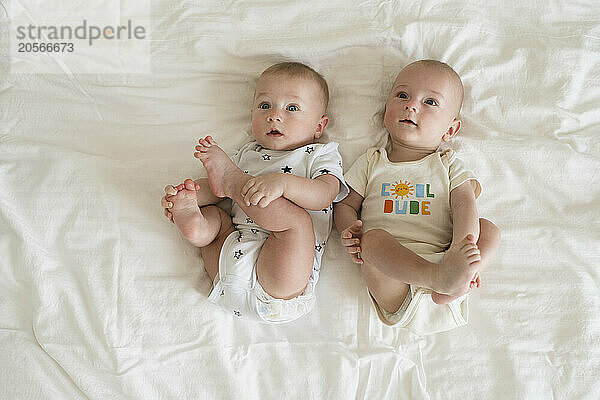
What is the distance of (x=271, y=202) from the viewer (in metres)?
1.33

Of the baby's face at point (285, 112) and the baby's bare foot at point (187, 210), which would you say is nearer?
the baby's bare foot at point (187, 210)

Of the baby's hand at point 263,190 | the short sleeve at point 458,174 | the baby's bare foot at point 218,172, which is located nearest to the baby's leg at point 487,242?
the short sleeve at point 458,174

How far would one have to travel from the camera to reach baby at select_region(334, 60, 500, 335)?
1.32m

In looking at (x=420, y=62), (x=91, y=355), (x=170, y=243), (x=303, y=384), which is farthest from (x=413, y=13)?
(x=91, y=355)

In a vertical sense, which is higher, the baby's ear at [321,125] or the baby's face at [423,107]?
the baby's face at [423,107]

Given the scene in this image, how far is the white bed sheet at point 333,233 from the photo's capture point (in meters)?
1.41

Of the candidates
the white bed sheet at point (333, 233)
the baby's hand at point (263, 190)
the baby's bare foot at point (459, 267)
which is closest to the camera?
the baby's bare foot at point (459, 267)

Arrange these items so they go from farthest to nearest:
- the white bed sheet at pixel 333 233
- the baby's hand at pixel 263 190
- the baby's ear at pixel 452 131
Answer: the baby's ear at pixel 452 131 < the white bed sheet at pixel 333 233 < the baby's hand at pixel 263 190

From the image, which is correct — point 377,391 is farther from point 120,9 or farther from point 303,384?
point 120,9

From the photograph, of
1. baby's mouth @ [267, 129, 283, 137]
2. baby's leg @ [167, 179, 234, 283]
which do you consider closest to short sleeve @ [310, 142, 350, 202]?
baby's mouth @ [267, 129, 283, 137]

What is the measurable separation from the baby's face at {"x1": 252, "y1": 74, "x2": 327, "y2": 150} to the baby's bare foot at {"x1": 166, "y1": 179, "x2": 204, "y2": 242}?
0.24 m

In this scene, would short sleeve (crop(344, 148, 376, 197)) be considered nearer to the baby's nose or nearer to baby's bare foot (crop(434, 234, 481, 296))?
the baby's nose

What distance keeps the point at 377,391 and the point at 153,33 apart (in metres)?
1.10

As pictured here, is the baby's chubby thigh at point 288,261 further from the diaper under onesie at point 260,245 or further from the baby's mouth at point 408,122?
the baby's mouth at point 408,122
